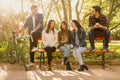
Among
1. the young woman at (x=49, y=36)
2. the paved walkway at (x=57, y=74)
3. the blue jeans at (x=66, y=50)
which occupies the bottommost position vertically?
the paved walkway at (x=57, y=74)

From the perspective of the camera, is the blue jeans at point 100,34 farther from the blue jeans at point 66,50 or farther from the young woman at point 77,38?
the blue jeans at point 66,50

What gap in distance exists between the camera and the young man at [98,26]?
1198cm

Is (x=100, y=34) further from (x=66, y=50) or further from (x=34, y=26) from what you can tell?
(x=34, y=26)

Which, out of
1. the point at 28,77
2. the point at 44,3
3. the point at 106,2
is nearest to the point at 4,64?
the point at 28,77

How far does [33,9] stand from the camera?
1210 centimetres

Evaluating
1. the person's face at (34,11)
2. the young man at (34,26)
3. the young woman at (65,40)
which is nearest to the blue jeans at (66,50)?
the young woman at (65,40)

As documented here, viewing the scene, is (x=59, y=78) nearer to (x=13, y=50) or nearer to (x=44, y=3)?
(x=13, y=50)

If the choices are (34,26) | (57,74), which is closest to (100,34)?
(34,26)

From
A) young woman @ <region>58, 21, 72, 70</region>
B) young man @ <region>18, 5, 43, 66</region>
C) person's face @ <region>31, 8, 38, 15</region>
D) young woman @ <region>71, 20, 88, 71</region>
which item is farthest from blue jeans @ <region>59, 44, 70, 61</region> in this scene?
person's face @ <region>31, 8, 38, 15</region>

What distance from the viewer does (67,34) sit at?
473 inches

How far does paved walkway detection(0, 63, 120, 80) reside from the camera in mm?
10117

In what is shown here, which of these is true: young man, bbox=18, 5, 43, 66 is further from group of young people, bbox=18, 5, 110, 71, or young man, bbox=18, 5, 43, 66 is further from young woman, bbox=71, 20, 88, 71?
young woman, bbox=71, 20, 88, 71

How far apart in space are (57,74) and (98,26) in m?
2.18

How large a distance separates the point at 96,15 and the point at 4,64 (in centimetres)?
351
